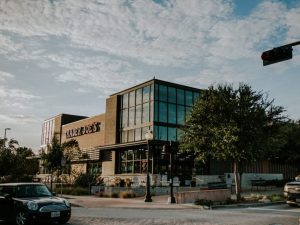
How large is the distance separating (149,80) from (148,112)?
133 inches

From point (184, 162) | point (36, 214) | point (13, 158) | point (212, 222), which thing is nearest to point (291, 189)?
point (212, 222)

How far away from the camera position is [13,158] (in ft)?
120

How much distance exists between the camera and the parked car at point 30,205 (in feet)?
36.7

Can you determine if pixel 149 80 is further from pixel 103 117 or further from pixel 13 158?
pixel 13 158

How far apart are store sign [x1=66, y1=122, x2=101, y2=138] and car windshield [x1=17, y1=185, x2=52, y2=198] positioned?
108ft

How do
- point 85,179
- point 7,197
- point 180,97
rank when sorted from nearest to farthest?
1. point 7,197
2. point 85,179
3. point 180,97

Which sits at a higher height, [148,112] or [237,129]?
[148,112]

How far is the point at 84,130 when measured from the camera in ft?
161

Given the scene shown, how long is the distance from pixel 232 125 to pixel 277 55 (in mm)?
11250

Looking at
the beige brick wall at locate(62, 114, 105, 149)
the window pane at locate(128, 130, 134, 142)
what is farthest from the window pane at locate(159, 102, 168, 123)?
the beige brick wall at locate(62, 114, 105, 149)

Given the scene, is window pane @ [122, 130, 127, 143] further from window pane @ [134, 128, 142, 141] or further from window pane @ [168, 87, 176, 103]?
window pane @ [168, 87, 176, 103]

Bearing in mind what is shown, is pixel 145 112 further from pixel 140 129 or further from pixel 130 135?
pixel 130 135

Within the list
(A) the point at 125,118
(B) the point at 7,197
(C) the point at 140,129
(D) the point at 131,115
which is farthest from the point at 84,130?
(B) the point at 7,197

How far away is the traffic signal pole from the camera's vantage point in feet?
35.2
